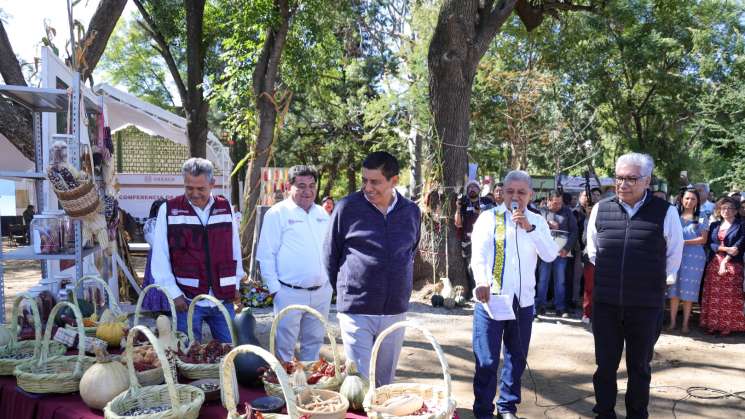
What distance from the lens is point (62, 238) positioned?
13.6 ft

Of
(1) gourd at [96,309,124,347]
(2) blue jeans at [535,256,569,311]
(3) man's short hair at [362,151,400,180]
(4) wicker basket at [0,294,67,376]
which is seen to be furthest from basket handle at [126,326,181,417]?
(2) blue jeans at [535,256,569,311]

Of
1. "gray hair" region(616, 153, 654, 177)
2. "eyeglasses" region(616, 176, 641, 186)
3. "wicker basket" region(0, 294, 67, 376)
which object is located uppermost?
"gray hair" region(616, 153, 654, 177)

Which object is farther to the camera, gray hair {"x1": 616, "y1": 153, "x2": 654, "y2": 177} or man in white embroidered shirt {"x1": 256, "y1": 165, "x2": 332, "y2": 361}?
man in white embroidered shirt {"x1": 256, "y1": 165, "x2": 332, "y2": 361}

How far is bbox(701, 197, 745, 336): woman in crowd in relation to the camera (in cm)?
663

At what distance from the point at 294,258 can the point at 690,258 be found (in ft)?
17.9

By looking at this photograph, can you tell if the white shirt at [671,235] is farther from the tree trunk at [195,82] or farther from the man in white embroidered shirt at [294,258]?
the tree trunk at [195,82]

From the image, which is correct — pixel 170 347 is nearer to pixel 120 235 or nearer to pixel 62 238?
pixel 62 238

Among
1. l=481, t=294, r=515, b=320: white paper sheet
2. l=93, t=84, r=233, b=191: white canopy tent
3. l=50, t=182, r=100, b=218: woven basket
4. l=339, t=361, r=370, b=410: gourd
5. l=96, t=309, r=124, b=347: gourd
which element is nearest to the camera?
l=339, t=361, r=370, b=410: gourd

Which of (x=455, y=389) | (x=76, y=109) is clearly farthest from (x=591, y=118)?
(x=76, y=109)

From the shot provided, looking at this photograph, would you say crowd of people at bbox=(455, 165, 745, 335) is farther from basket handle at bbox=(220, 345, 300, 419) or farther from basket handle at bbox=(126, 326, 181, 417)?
basket handle at bbox=(126, 326, 181, 417)

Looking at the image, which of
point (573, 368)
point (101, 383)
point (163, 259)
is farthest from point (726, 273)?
point (101, 383)

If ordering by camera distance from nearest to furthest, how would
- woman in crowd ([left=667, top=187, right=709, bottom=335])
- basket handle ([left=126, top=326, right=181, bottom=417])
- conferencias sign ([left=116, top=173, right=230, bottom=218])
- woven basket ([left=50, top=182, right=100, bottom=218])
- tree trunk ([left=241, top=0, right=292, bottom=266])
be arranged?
1. basket handle ([left=126, top=326, right=181, bottom=417])
2. woven basket ([left=50, top=182, right=100, bottom=218])
3. woman in crowd ([left=667, top=187, right=709, bottom=335])
4. tree trunk ([left=241, top=0, right=292, bottom=266])
5. conferencias sign ([left=116, top=173, right=230, bottom=218])

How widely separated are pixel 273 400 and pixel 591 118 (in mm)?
22199

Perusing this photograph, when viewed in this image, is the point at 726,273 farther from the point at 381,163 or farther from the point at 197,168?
the point at 197,168
